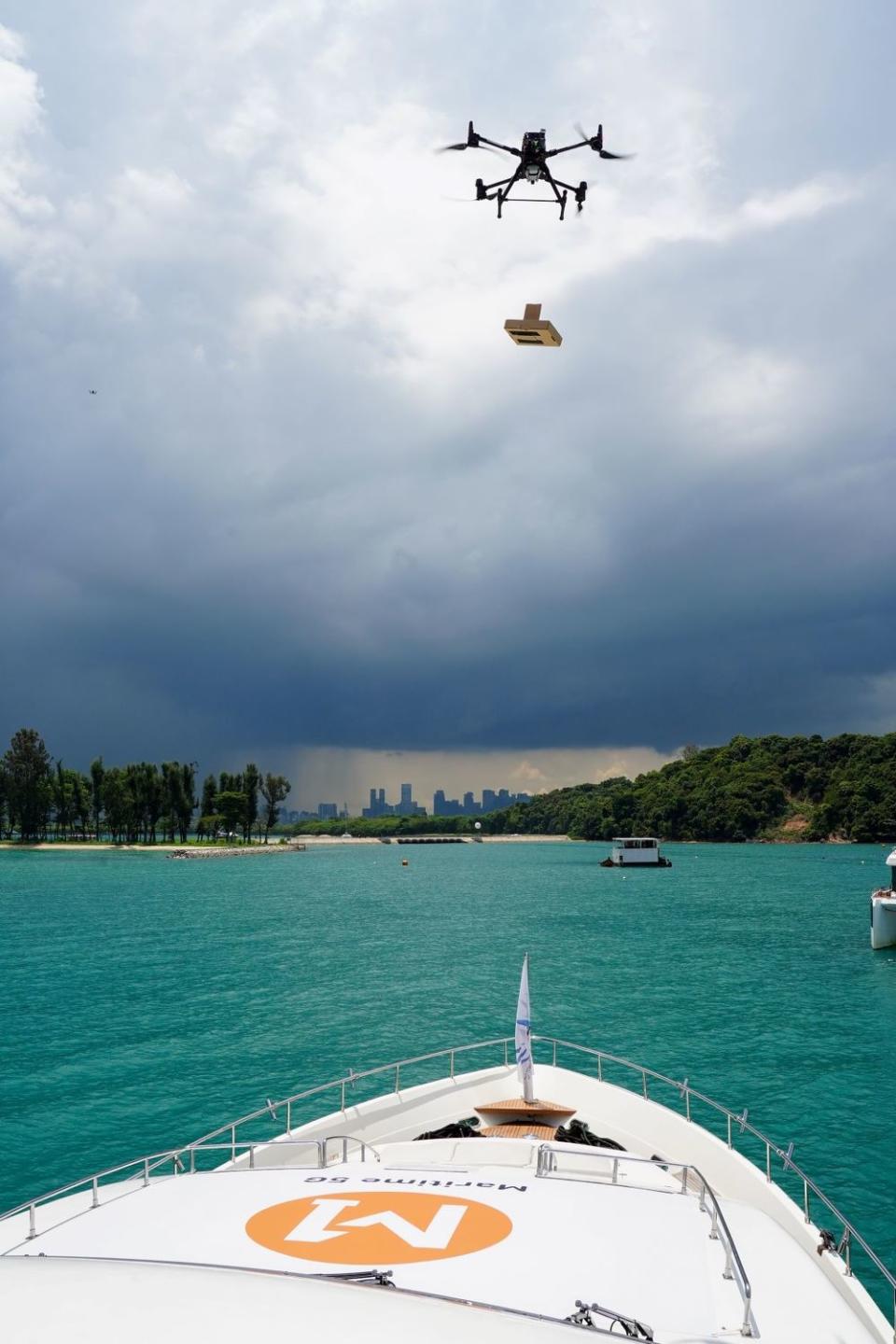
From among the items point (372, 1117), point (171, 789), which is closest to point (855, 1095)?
point (372, 1117)

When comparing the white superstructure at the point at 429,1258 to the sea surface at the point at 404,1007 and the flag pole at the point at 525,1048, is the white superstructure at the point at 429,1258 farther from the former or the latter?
the sea surface at the point at 404,1007

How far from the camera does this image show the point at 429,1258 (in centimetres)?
759

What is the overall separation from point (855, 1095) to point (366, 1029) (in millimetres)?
17055

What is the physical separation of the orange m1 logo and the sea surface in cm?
1040

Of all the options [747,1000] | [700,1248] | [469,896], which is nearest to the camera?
[700,1248]

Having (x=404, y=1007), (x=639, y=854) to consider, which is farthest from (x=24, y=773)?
(x=404, y=1007)

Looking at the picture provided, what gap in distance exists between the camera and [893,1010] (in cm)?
3622

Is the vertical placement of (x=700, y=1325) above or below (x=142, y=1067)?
above

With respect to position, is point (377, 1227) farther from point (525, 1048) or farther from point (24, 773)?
point (24, 773)

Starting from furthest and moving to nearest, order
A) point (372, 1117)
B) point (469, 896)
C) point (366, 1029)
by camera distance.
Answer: point (469, 896)
point (366, 1029)
point (372, 1117)

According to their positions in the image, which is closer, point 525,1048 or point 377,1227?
point 377,1227

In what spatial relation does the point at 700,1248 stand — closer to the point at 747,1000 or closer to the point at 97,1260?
the point at 97,1260

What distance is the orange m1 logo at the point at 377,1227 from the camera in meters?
7.68

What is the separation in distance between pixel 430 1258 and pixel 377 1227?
2.51ft
